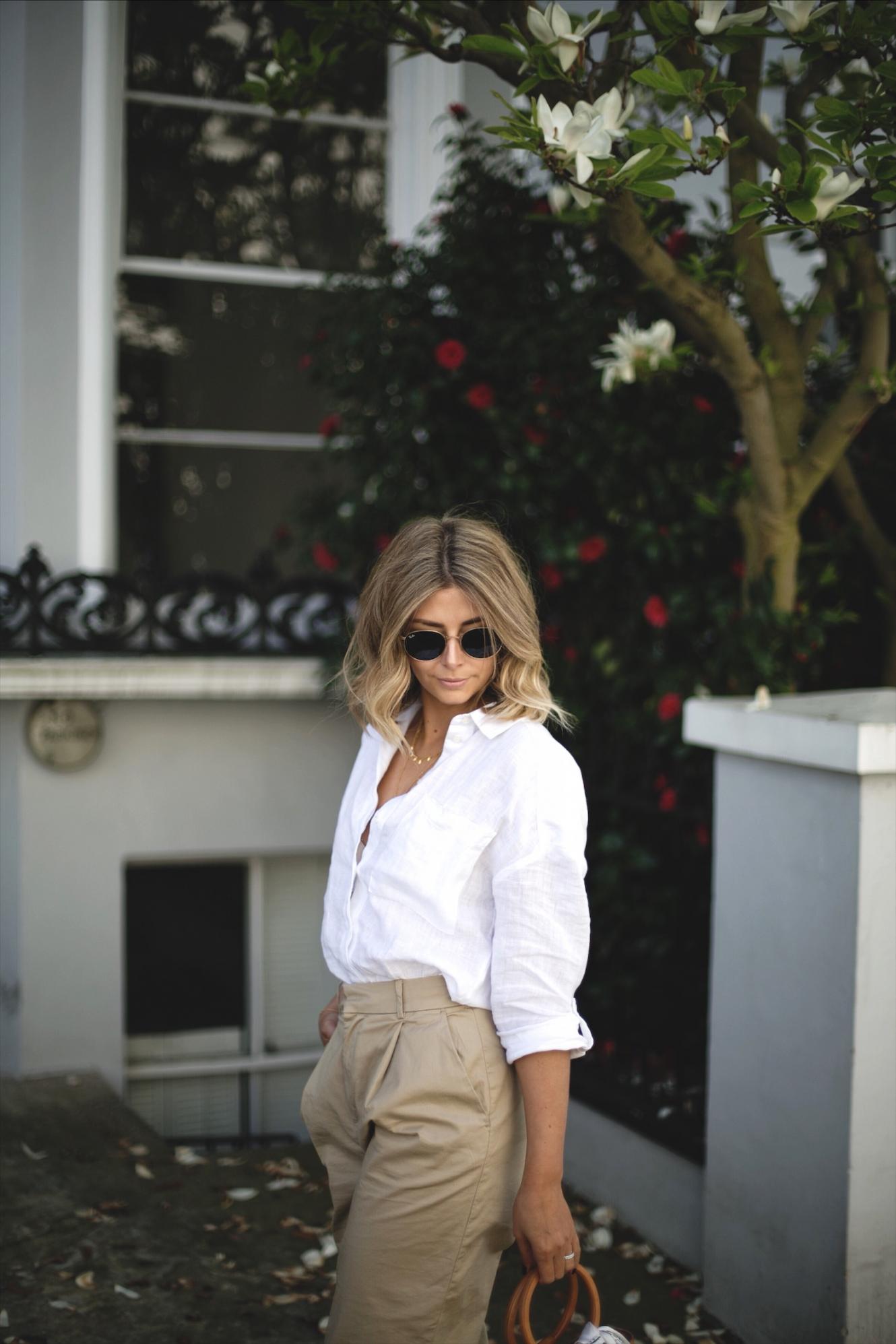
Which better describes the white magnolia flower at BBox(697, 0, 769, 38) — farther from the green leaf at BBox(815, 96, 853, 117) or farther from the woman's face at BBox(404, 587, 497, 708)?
the woman's face at BBox(404, 587, 497, 708)

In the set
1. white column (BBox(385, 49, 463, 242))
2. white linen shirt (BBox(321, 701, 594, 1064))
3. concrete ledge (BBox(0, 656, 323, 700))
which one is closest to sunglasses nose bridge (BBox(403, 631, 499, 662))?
white linen shirt (BBox(321, 701, 594, 1064))

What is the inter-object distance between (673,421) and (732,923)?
1589mm

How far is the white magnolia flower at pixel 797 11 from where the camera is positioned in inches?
97.5

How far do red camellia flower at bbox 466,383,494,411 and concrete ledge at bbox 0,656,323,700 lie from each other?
1.00 metres

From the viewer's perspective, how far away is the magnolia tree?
2.38 meters

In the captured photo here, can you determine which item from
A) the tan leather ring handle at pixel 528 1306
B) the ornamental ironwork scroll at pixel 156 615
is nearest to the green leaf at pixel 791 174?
the tan leather ring handle at pixel 528 1306

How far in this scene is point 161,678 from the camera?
402cm

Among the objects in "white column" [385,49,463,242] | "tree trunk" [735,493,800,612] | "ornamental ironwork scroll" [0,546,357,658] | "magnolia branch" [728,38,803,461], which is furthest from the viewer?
"white column" [385,49,463,242]

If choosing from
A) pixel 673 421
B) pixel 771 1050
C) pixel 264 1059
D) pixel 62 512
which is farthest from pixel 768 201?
pixel 264 1059

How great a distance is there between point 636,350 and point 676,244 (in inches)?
28.6

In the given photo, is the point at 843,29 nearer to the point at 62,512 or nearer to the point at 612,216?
the point at 612,216

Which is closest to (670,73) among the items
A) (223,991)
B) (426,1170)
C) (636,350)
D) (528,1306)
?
(636,350)

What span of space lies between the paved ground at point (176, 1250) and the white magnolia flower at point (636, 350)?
2325 mm

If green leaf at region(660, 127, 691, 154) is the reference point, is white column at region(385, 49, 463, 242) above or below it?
above
